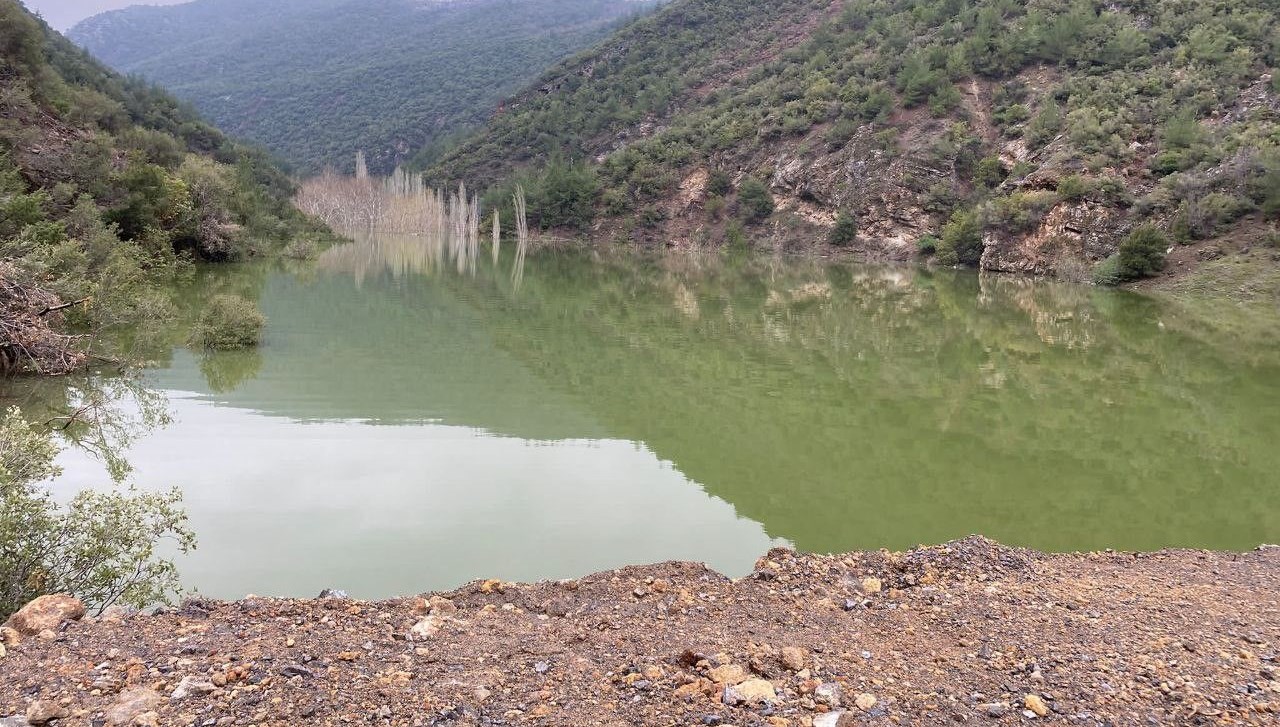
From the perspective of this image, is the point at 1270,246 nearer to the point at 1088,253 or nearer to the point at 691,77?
the point at 1088,253

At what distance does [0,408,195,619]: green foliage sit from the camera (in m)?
4.95

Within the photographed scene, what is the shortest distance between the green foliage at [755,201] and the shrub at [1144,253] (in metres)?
31.6

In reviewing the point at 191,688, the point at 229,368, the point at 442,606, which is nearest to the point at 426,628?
the point at 442,606

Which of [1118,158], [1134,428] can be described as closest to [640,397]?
[1134,428]

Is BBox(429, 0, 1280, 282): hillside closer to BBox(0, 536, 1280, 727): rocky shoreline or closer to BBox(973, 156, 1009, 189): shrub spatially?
BBox(973, 156, 1009, 189): shrub

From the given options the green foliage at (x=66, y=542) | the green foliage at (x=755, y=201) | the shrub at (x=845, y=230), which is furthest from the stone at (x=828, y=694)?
the green foliage at (x=755, y=201)

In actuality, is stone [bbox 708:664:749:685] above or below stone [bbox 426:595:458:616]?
above

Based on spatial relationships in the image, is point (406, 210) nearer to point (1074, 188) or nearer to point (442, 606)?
point (1074, 188)

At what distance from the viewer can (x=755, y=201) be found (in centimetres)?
6406

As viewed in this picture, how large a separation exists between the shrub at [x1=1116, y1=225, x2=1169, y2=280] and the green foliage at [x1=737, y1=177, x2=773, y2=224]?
3159 cm

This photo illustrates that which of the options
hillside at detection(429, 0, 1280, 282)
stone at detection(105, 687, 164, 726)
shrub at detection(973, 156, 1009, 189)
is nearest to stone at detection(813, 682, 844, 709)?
stone at detection(105, 687, 164, 726)

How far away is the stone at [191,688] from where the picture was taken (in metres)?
3.64

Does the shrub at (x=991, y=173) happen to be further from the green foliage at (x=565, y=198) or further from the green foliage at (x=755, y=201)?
the green foliage at (x=565, y=198)

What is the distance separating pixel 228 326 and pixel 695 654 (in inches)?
554
